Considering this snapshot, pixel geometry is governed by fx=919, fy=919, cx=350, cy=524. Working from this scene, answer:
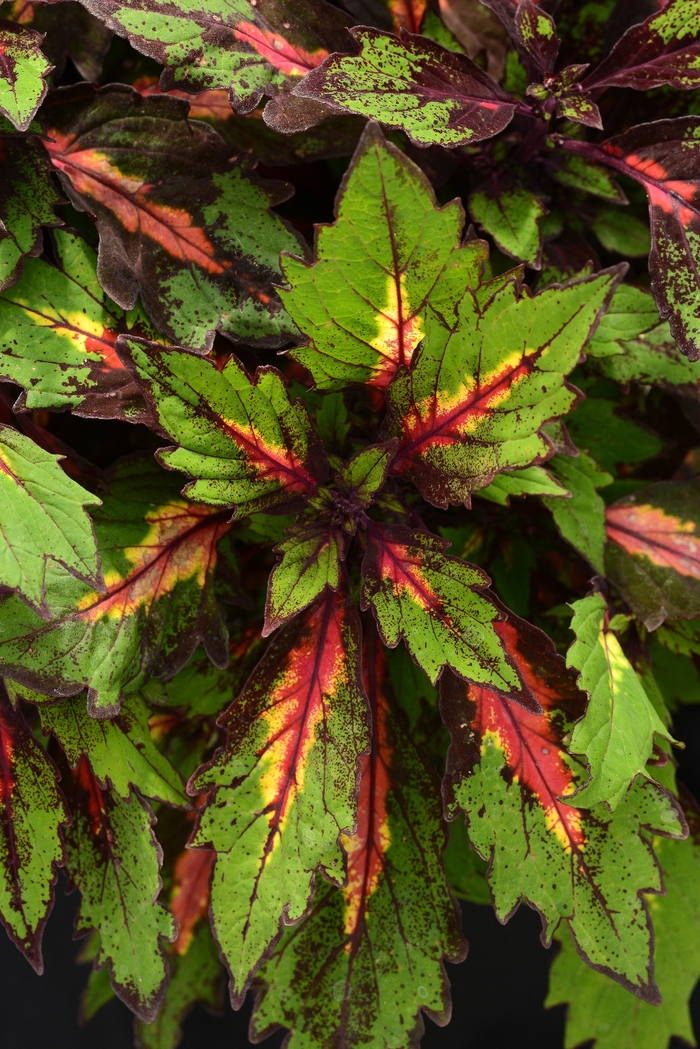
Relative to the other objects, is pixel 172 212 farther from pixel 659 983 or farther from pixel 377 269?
pixel 659 983

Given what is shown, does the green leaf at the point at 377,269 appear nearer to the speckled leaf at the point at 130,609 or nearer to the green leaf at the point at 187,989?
the speckled leaf at the point at 130,609

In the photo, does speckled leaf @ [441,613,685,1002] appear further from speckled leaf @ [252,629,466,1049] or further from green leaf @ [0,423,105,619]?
green leaf @ [0,423,105,619]

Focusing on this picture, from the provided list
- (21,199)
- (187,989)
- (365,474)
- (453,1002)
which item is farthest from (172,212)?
(453,1002)

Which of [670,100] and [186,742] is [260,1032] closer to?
[186,742]

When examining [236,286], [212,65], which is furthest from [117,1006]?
[212,65]

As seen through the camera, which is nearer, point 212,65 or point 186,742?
point 212,65

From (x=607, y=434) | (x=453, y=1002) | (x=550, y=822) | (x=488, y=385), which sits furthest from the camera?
(x=453, y=1002)

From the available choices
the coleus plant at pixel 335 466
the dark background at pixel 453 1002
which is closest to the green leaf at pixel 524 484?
the coleus plant at pixel 335 466
